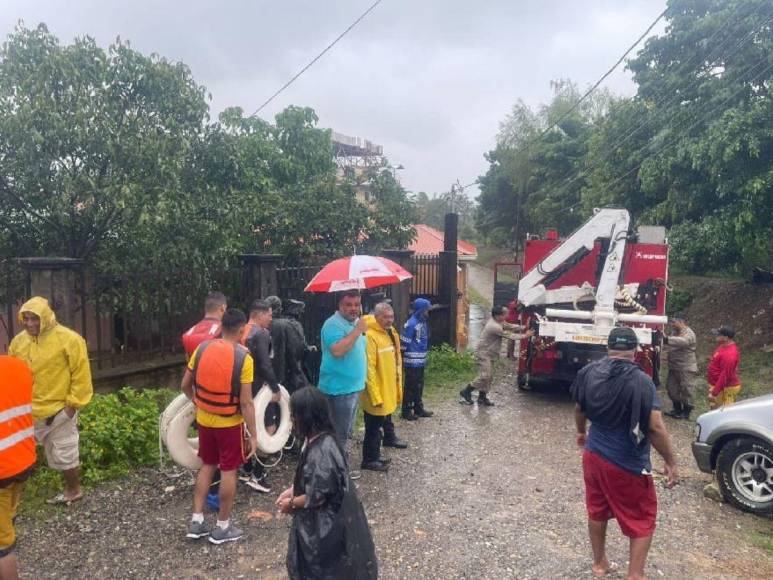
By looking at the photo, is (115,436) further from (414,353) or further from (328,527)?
(328,527)

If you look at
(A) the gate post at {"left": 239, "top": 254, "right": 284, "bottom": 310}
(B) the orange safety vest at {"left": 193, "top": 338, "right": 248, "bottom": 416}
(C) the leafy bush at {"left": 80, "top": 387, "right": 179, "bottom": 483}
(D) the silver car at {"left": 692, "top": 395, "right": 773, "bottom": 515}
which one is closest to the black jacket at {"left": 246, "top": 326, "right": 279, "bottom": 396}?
(B) the orange safety vest at {"left": 193, "top": 338, "right": 248, "bottom": 416}

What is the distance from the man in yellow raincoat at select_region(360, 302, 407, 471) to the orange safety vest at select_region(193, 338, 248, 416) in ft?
5.69

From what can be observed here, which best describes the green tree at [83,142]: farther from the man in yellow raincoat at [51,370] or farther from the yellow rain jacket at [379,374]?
the yellow rain jacket at [379,374]

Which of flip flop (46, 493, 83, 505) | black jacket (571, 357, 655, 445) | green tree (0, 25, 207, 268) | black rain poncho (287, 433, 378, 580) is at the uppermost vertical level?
green tree (0, 25, 207, 268)

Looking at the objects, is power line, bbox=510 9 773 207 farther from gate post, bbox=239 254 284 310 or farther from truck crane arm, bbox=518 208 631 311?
gate post, bbox=239 254 284 310

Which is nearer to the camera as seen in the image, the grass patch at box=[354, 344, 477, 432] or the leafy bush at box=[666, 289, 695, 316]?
the grass patch at box=[354, 344, 477, 432]

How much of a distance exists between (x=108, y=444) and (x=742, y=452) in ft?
18.0

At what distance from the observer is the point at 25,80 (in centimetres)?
723

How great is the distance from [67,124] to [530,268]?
21.8ft

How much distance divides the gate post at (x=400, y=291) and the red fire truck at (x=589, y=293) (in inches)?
88.5

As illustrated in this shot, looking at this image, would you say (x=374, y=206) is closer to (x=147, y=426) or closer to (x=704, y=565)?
(x=147, y=426)

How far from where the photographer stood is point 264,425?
514cm

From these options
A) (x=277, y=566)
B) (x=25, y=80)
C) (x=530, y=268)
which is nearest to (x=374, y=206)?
(x=530, y=268)

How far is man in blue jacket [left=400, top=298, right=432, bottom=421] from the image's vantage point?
764cm
